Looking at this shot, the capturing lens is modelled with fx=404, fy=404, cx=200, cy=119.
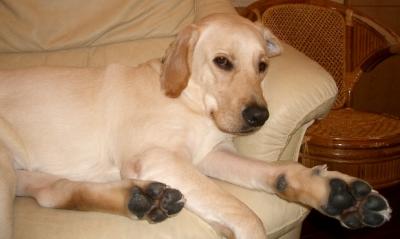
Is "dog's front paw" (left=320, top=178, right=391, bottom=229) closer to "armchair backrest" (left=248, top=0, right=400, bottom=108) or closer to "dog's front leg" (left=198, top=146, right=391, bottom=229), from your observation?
"dog's front leg" (left=198, top=146, right=391, bottom=229)

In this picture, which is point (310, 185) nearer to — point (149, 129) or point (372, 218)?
point (372, 218)

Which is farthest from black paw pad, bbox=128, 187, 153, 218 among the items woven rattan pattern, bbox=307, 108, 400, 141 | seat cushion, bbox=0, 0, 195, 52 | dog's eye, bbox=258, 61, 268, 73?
seat cushion, bbox=0, 0, 195, 52

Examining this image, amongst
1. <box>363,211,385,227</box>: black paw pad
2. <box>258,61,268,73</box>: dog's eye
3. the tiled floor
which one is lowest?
the tiled floor

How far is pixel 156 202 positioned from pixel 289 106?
0.57 meters

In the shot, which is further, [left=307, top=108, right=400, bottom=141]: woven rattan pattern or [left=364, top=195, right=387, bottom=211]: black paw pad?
[left=307, top=108, right=400, bottom=141]: woven rattan pattern

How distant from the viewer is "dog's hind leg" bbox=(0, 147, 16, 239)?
3.66ft

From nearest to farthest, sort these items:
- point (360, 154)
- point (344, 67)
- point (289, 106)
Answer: point (289, 106) → point (360, 154) → point (344, 67)

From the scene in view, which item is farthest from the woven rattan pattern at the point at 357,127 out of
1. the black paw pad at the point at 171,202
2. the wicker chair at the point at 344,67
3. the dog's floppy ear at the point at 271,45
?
the black paw pad at the point at 171,202

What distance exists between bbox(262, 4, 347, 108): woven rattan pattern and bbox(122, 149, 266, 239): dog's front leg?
161 centimetres

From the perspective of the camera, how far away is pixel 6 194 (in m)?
1.17

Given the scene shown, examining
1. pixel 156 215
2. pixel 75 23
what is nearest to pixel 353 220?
pixel 156 215

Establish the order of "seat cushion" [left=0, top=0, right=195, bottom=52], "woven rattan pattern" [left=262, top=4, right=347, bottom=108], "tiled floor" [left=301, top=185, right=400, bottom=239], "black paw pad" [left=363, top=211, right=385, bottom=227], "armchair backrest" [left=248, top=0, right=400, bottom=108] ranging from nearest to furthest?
"black paw pad" [left=363, top=211, right=385, bottom=227] → "seat cushion" [left=0, top=0, right=195, bottom=52] → "tiled floor" [left=301, top=185, right=400, bottom=239] → "armchair backrest" [left=248, top=0, right=400, bottom=108] → "woven rattan pattern" [left=262, top=4, right=347, bottom=108]

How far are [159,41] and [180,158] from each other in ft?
3.10

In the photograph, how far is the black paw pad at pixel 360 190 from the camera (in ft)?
3.47
